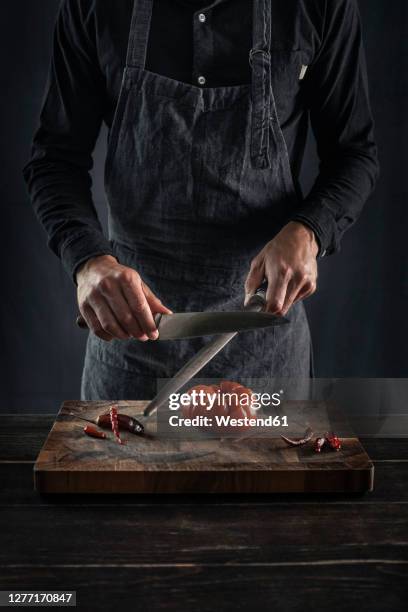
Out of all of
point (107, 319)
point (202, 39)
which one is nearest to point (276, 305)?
point (107, 319)

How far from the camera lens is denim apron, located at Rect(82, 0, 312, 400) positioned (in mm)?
1389

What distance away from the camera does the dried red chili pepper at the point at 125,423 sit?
1084 millimetres

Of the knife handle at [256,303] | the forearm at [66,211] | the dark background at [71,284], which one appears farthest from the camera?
the dark background at [71,284]

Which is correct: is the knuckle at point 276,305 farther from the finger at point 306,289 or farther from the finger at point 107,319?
the finger at point 107,319

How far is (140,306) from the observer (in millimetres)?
1141

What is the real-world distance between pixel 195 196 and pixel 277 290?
303mm

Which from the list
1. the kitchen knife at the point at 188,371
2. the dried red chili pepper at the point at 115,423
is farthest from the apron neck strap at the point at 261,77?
the dried red chili pepper at the point at 115,423

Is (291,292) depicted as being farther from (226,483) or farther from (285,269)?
(226,483)

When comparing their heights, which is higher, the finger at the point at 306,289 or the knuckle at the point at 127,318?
the finger at the point at 306,289

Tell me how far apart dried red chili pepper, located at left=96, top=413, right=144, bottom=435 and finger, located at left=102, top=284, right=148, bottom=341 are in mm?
130

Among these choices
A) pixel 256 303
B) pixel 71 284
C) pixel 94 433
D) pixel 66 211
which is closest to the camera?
pixel 94 433

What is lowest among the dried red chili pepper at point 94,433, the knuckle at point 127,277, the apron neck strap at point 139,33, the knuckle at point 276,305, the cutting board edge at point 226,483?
the cutting board edge at point 226,483

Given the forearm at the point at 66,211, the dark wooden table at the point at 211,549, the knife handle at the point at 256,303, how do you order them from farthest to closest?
1. the forearm at the point at 66,211
2. the knife handle at the point at 256,303
3. the dark wooden table at the point at 211,549

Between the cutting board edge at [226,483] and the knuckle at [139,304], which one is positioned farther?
the knuckle at [139,304]
